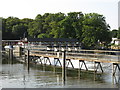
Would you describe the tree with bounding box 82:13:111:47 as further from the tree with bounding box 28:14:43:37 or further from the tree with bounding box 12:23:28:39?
the tree with bounding box 12:23:28:39

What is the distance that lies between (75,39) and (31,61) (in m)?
43.7

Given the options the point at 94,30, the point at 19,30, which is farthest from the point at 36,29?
the point at 94,30

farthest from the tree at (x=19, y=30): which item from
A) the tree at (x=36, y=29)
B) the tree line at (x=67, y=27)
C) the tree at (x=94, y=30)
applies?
the tree at (x=94, y=30)

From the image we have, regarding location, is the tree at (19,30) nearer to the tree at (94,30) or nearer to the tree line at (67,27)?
the tree line at (67,27)

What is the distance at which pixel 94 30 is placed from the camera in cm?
10169

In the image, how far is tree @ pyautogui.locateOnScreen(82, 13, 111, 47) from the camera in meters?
101

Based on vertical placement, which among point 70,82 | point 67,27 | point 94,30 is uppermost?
point 67,27

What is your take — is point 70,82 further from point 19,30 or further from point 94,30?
point 19,30

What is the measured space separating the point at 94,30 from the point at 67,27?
15650mm

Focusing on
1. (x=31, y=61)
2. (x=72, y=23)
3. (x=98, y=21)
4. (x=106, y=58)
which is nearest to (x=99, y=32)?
(x=98, y=21)

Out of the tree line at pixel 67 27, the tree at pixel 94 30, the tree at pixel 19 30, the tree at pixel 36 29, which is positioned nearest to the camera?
the tree at pixel 94 30

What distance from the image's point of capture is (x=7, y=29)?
477 feet

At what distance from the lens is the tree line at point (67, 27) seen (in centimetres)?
10212

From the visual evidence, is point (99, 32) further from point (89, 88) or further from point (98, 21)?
point (89, 88)
